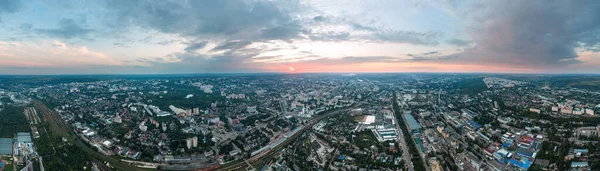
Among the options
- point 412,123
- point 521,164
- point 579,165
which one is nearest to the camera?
point 579,165

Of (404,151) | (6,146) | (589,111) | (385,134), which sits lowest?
(404,151)

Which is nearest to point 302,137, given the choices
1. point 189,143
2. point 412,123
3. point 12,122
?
point 189,143

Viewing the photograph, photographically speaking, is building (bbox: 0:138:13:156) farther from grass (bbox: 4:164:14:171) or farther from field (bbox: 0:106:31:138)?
grass (bbox: 4:164:14:171)

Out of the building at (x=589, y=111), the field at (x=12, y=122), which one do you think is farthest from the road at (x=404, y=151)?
the field at (x=12, y=122)

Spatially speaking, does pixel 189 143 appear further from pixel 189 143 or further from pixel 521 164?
pixel 521 164

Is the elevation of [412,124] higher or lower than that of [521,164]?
higher

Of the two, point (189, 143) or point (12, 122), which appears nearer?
point (189, 143)

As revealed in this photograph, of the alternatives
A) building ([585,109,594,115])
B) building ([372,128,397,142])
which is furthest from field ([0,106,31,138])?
building ([585,109,594,115])

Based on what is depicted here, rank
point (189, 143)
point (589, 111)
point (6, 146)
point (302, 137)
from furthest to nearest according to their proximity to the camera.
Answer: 1. point (589, 111)
2. point (302, 137)
3. point (189, 143)
4. point (6, 146)

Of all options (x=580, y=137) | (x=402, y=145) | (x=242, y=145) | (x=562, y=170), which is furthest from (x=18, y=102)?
(x=580, y=137)
